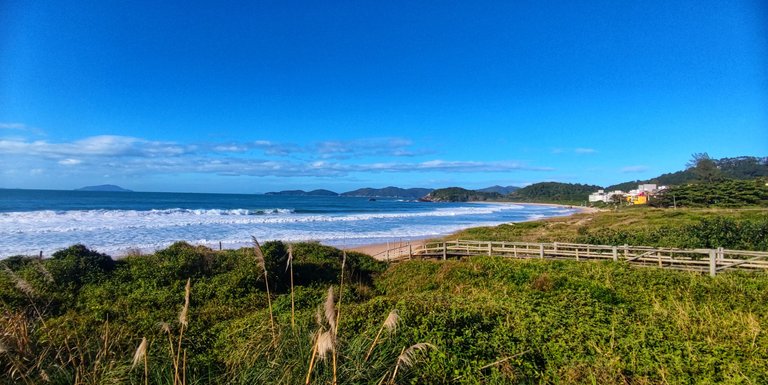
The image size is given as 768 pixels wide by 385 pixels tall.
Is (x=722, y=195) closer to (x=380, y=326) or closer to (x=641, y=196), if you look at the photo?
(x=641, y=196)

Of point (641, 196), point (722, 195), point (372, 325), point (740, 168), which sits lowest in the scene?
point (372, 325)

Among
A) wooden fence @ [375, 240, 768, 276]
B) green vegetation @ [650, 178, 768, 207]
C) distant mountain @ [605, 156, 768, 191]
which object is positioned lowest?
wooden fence @ [375, 240, 768, 276]

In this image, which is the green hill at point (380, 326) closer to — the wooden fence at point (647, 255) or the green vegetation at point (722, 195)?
the wooden fence at point (647, 255)

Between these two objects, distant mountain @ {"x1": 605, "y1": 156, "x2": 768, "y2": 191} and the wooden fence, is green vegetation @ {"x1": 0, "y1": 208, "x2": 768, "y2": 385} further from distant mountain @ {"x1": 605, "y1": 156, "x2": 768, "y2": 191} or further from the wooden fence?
distant mountain @ {"x1": 605, "y1": 156, "x2": 768, "y2": 191}

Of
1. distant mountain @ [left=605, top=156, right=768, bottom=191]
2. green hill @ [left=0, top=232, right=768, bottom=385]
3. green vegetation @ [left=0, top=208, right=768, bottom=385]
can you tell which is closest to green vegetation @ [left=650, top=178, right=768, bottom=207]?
green vegetation @ [left=0, top=208, right=768, bottom=385]

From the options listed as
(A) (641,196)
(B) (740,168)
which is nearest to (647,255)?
(A) (641,196)

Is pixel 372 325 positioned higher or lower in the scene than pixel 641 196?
lower

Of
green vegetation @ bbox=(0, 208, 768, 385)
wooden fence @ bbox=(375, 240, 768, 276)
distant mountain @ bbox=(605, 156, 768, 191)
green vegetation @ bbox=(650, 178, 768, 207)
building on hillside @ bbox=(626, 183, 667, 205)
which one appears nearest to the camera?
green vegetation @ bbox=(0, 208, 768, 385)

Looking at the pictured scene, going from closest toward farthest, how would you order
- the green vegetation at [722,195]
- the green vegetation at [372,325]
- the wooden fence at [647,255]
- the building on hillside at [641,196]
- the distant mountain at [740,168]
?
1. the green vegetation at [372,325]
2. the wooden fence at [647,255]
3. the green vegetation at [722,195]
4. the building on hillside at [641,196]
5. the distant mountain at [740,168]

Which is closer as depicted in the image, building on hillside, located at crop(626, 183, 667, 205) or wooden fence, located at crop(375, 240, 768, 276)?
wooden fence, located at crop(375, 240, 768, 276)

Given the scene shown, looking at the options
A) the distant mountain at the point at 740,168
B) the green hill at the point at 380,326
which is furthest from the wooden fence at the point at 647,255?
the distant mountain at the point at 740,168

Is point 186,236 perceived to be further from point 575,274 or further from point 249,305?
point 575,274

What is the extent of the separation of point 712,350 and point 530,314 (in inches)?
112

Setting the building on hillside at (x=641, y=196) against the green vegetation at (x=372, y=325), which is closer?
the green vegetation at (x=372, y=325)
